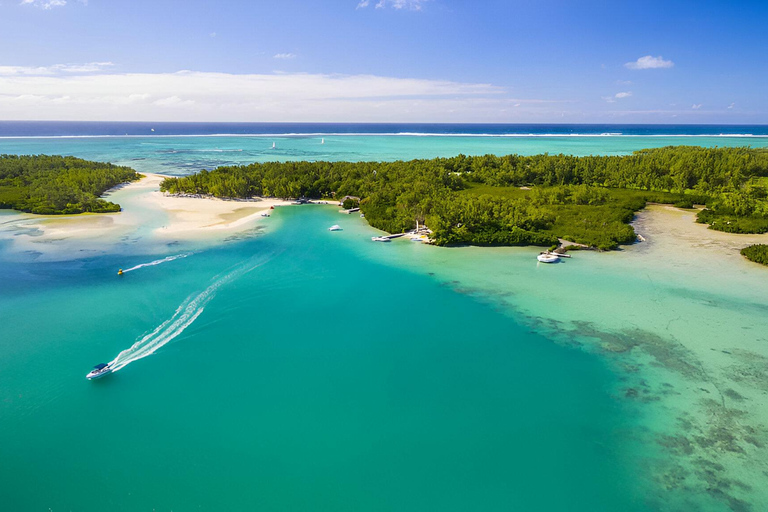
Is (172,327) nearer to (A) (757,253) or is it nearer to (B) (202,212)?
(B) (202,212)

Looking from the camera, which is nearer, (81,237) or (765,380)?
(765,380)

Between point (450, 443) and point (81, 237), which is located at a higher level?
point (81, 237)

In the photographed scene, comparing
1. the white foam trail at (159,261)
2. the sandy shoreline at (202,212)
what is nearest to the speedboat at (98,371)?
the white foam trail at (159,261)

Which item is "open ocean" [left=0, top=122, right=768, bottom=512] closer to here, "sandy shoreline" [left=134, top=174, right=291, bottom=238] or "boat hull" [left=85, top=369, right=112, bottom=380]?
"boat hull" [left=85, top=369, right=112, bottom=380]

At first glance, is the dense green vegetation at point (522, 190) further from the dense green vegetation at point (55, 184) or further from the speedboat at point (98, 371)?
the speedboat at point (98, 371)

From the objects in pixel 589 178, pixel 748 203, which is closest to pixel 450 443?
pixel 748 203

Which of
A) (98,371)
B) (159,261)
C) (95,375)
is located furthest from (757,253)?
(159,261)

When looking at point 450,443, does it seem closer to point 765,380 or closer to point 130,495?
point 130,495
